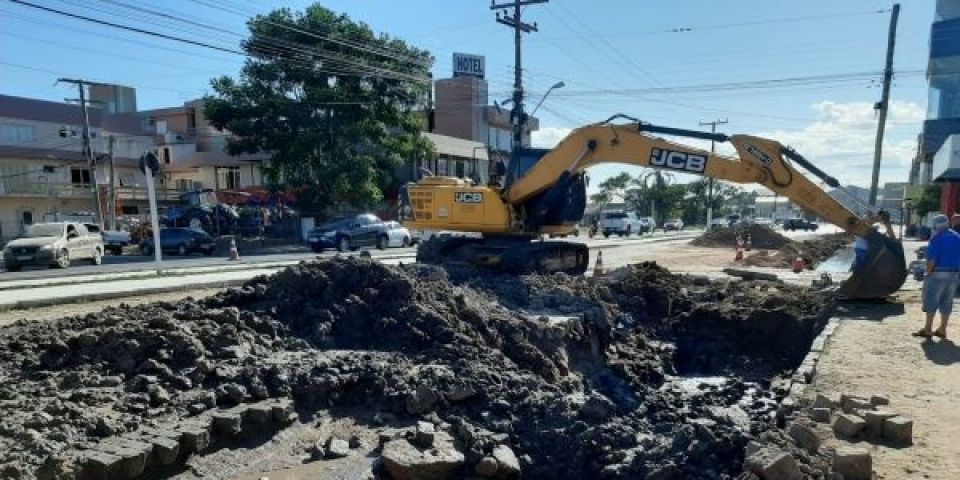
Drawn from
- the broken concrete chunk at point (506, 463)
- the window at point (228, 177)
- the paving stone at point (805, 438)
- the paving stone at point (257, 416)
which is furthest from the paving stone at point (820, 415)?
the window at point (228, 177)

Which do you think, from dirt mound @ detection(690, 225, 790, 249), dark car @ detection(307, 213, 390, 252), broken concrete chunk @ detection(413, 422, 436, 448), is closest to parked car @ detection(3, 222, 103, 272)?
dark car @ detection(307, 213, 390, 252)

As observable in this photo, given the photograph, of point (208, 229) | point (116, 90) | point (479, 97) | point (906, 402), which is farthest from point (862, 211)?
point (116, 90)

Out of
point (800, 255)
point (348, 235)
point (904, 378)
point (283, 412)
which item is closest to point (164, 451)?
point (283, 412)

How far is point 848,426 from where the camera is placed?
4.86 m

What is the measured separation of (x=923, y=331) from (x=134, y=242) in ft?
112

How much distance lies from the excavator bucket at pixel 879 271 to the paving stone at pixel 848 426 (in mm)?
6551

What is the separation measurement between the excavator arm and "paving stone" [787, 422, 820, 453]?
7072 millimetres

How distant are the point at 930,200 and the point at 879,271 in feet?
114

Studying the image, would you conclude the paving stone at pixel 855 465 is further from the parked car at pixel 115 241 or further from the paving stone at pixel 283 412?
the parked car at pixel 115 241

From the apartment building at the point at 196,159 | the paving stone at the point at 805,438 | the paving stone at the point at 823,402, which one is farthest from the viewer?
the apartment building at the point at 196,159

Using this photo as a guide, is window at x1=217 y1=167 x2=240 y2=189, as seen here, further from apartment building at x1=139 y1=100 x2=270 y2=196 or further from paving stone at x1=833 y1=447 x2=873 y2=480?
paving stone at x1=833 y1=447 x2=873 y2=480

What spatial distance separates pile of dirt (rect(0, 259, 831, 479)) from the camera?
4977 millimetres

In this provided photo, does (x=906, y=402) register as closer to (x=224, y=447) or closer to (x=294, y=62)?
(x=224, y=447)

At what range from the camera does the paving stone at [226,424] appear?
487 centimetres
